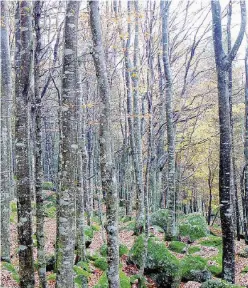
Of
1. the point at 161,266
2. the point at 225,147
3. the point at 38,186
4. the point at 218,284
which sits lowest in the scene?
the point at 161,266

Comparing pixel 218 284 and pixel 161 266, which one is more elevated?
pixel 218 284

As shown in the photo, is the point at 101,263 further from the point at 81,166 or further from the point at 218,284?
the point at 218,284

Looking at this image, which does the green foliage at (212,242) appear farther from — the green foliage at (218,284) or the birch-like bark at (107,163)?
the birch-like bark at (107,163)

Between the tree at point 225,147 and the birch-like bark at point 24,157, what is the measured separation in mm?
4605

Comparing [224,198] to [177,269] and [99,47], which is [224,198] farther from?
[99,47]

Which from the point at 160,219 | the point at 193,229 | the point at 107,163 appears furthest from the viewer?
the point at 160,219

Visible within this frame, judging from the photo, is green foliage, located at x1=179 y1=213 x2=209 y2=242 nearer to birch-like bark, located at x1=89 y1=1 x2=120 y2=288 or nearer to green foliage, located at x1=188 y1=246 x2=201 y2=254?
green foliage, located at x1=188 y1=246 x2=201 y2=254

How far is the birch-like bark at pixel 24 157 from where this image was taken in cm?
505

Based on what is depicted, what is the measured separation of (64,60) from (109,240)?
304 centimetres

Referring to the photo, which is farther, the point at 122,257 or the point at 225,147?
the point at 122,257

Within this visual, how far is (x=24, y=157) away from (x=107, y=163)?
1370 millimetres

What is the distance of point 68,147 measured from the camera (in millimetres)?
4715

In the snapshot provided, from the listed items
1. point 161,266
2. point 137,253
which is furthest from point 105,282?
point 137,253

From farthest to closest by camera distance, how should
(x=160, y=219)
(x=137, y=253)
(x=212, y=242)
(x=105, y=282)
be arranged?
(x=160, y=219)
(x=212, y=242)
(x=137, y=253)
(x=105, y=282)
